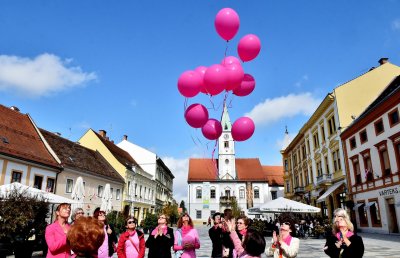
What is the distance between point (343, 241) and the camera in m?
4.12

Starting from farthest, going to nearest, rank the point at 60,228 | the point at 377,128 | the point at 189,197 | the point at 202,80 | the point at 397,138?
1. the point at 189,197
2. the point at 377,128
3. the point at 397,138
4. the point at 202,80
5. the point at 60,228

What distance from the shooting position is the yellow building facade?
25266mm

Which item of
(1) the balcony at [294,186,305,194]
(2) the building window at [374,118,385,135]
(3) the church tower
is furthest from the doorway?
(3) the church tower

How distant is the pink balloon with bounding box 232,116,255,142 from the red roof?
16165mm

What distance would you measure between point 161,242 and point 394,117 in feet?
59.4

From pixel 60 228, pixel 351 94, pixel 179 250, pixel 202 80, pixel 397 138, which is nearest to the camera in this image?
pixel 60 228

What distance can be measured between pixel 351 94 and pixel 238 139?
66.6 ft

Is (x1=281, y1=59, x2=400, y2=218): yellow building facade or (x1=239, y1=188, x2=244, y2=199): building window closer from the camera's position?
(x1=281, y1=59, x2=400, y2=218): yellow building facade

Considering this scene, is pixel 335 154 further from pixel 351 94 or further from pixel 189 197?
pixel 189 197

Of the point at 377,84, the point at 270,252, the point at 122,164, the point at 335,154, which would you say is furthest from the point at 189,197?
the point at 270,252

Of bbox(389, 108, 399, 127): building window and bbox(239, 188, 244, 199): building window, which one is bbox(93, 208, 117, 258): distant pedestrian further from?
bbox(239, 188, 244, 199): building window

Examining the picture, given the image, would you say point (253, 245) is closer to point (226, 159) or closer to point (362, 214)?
point (362, 214)

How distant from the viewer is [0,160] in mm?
18859

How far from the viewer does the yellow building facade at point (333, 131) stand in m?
25.3
